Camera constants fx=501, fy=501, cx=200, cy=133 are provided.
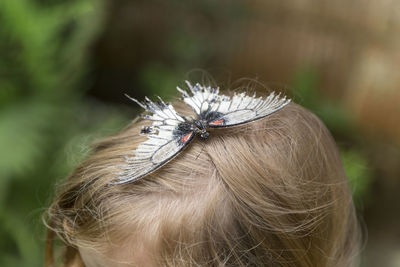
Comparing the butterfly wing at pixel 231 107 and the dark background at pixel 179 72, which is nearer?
the butterfly wing at pixel 231 107

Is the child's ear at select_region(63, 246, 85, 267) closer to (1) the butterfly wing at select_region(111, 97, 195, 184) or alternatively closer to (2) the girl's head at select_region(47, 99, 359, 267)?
(2) the girl's head at select_region(47, 99, 359, 267)

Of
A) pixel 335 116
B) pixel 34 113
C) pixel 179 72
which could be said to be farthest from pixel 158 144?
pixel 179 72

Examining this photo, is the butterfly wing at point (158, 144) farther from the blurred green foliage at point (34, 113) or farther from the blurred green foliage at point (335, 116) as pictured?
the blurred green foliage at point (335, 116)

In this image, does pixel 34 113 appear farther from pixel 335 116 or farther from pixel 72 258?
pixel 335 116

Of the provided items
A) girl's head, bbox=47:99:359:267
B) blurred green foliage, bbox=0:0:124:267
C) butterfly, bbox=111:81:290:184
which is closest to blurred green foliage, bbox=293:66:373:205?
blurred green foliage, bbox=0:0:124:267

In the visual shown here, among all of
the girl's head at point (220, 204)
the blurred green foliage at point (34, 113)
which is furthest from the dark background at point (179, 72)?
the girl's head at point (220, 204)

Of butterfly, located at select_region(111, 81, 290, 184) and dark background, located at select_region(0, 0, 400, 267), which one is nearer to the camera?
butterfly, located at select_region(111, 81, 290, 184)

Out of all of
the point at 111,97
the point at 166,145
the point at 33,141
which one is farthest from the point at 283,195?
the point at 111,97
